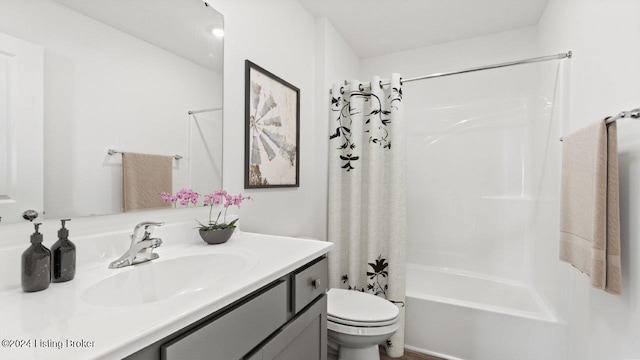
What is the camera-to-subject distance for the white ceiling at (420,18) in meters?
2.15

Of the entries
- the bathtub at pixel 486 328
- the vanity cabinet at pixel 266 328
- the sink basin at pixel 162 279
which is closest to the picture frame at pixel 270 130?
the sink basin at pixel 162 279

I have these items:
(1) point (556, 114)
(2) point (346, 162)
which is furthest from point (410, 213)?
(1) point (556, 114)

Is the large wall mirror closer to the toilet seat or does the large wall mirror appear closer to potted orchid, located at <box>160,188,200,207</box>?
potted orchid, located at <box>160,188,200,207</box>

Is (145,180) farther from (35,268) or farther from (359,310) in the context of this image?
(359,310)

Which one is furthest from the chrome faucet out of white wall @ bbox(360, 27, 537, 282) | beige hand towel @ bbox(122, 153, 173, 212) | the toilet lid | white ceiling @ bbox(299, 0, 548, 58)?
white wall @ bbox(360, 27, 537, 282)

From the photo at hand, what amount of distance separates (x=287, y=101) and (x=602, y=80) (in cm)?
161

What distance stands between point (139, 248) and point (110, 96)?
52cm

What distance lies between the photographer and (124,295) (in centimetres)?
85

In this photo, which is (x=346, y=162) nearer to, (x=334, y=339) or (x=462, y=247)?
(x=334, y=339)

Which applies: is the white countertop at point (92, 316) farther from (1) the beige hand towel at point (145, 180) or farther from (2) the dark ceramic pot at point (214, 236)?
(2) the dark ceramic pot at point (214, 236)

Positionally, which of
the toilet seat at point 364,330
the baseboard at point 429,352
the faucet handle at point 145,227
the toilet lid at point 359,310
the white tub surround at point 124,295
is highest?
the faucet handle at point 145,227

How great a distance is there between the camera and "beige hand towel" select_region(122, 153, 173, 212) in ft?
3.50

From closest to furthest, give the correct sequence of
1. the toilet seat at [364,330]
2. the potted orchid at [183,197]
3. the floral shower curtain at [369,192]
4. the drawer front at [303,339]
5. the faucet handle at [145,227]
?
1. the drawer front at [303,339]
2. the faucet handle at [145,227]
3. the potted orchid at [183,197]
4. the toilet seat at [364,330]
5. the floral shower curtain at [369,192]

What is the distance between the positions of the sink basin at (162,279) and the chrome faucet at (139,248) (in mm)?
30
